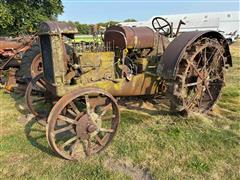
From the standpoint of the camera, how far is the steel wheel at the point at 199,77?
4.39 m

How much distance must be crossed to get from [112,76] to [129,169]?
1413 millimetres

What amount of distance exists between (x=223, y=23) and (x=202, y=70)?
34.3 meters

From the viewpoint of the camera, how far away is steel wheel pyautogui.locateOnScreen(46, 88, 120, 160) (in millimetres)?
3354

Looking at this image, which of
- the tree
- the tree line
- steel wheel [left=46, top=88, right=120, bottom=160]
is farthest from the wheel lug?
the tree

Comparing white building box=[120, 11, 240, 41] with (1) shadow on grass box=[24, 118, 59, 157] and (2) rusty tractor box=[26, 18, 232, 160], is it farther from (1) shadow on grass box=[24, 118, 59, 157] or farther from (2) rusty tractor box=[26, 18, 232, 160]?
(1) shadow on grass box=[24, 118, 59, 157]

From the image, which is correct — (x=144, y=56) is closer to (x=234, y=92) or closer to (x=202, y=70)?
(x=202, y=70)

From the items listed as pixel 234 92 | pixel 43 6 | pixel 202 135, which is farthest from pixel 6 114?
pixel 43 6

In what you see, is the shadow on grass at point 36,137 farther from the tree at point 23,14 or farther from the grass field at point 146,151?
the tree at point 23,14

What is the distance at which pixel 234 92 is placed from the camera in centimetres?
631

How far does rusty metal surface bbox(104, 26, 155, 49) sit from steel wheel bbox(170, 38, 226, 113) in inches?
27.6

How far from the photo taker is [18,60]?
7.63 meters

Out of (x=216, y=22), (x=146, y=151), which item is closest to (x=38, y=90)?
(x=146, y=151)

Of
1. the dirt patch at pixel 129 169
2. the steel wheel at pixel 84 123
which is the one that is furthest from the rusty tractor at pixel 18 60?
the dirt patch at pixel 129 169

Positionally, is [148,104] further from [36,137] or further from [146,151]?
[36,137]
